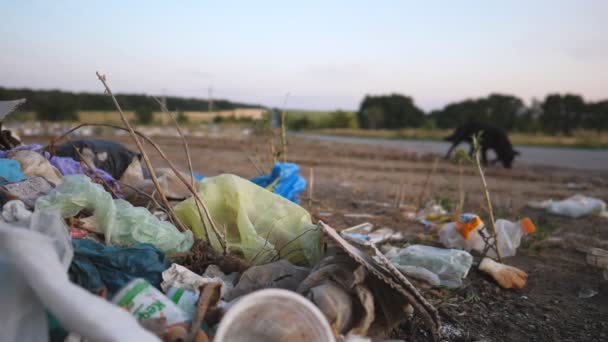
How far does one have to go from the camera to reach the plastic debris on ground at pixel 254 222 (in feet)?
7.93

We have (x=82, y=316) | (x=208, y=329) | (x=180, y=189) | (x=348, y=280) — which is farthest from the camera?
(x=180, y=189)

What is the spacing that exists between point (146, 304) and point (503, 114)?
42426 millimetres

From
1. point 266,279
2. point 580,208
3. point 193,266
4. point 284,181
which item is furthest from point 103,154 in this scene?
point 580,208

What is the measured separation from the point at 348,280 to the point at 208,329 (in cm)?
58

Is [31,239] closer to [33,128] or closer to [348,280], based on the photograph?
[348,280]

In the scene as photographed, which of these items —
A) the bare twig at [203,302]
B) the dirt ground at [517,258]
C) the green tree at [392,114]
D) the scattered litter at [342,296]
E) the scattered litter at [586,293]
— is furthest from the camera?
the green tree at [392,114]

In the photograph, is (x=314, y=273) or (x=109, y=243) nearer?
(x=314, y=273)

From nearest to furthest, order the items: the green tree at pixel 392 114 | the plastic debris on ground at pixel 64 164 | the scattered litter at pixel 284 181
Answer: the plastic debris on ground at pixel 64 164 < the scattered litter at pixel 284 181 < the green tree at pixel 392 114

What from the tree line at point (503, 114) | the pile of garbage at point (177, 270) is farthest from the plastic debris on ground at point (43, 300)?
the tree line at point (503, 114)

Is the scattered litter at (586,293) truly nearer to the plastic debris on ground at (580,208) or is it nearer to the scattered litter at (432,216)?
the scattered litter at (432,216)

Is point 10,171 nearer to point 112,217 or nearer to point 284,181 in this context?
point 112,217

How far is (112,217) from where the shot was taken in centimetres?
224

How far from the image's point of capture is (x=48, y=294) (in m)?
1.30

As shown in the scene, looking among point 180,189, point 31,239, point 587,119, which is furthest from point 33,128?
point 587,119
